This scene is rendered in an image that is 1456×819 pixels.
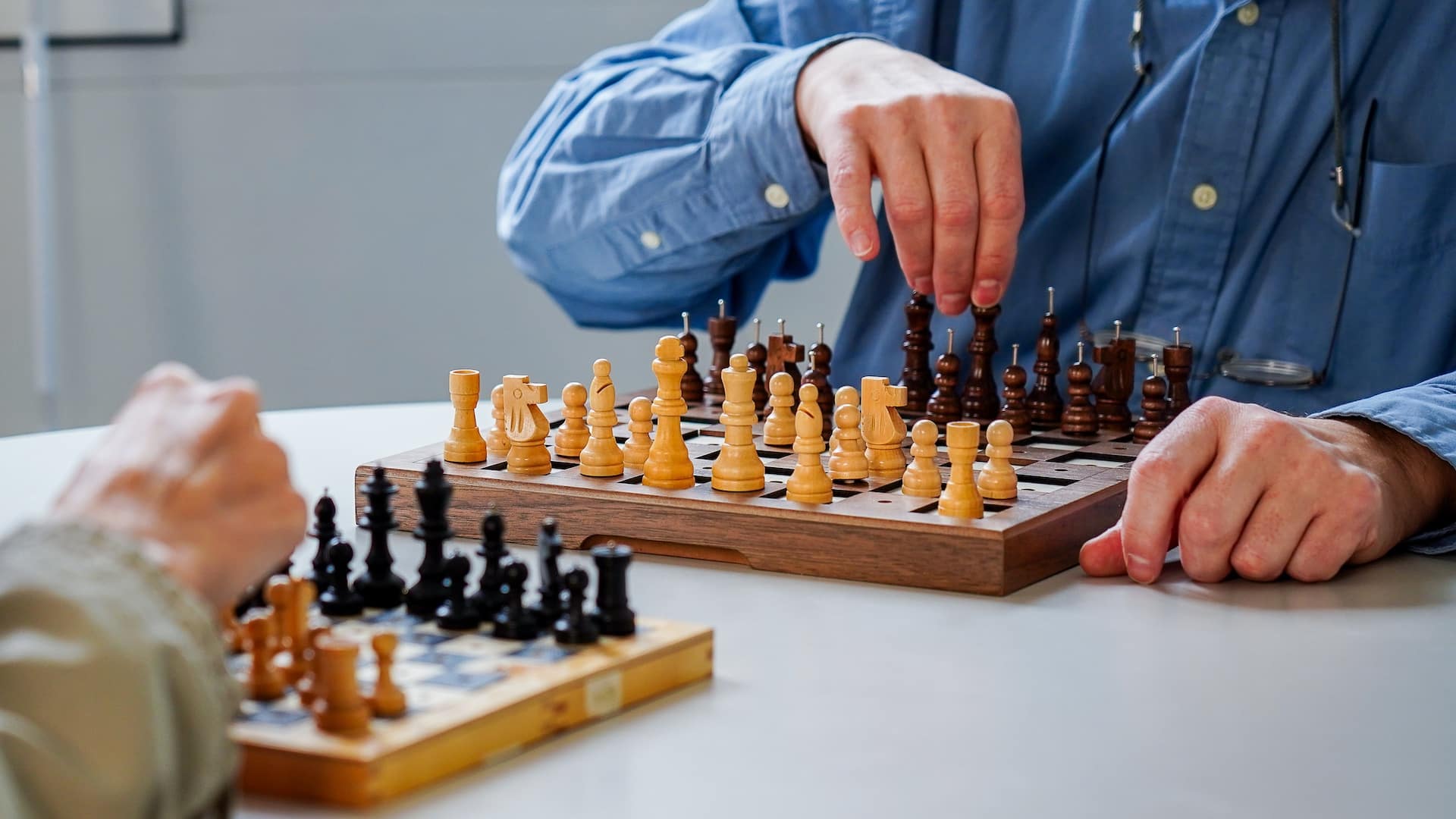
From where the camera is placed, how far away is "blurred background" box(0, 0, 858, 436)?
430 centimetres

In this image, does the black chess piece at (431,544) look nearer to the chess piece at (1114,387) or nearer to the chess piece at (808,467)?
the chess piece at (808,467)

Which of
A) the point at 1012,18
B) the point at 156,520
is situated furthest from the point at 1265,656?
the point at 1012,18

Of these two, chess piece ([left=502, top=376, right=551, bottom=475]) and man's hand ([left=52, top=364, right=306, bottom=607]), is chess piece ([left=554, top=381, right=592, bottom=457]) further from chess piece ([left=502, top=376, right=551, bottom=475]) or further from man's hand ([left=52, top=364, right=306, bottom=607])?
man's hand ([left=52, top=364, right=306, bottom=607])

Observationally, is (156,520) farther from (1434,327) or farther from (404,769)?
(1434,327)

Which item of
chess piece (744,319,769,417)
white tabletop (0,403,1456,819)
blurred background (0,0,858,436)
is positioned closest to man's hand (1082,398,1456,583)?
white tabletop (0,403,1456,819)

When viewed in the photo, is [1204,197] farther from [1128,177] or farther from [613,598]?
[613,598]

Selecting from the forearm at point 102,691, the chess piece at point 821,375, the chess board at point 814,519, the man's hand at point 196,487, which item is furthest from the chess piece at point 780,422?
the forearm at point 102,691

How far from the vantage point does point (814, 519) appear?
1384 millimetres

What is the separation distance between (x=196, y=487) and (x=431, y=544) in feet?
0.90

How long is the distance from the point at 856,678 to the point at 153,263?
3.88 meters

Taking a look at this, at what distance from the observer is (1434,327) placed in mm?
2002

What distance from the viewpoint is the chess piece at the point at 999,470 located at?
1.44 metres

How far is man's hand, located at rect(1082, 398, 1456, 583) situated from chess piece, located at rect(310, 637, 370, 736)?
74cm

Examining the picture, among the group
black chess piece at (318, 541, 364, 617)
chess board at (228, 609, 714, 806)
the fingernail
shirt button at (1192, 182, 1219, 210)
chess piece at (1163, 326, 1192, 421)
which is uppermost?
shirt button at (1192, 182, 1219, 210)
